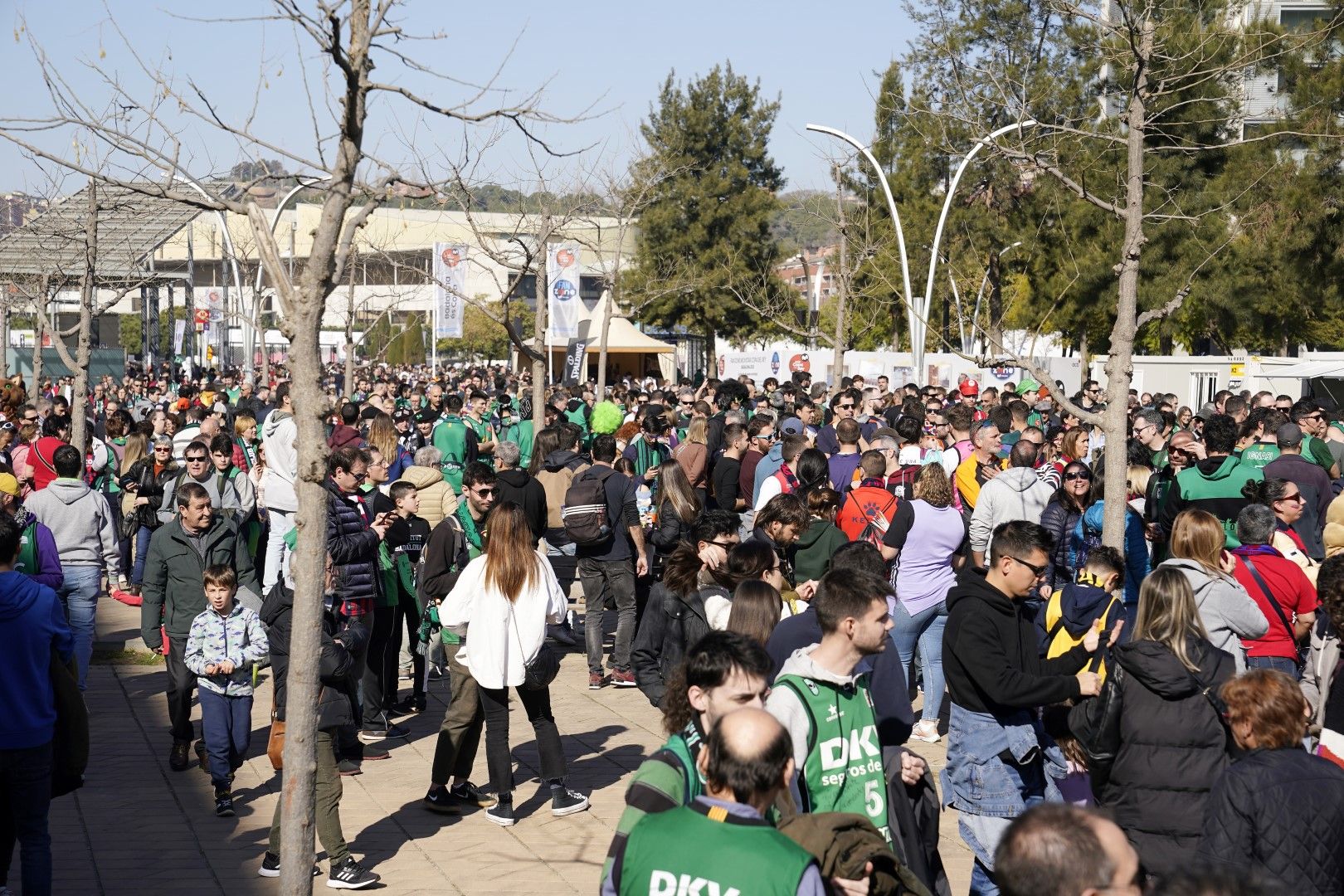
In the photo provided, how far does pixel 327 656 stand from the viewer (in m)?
6.71

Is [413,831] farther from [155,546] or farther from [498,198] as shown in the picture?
[498,198]

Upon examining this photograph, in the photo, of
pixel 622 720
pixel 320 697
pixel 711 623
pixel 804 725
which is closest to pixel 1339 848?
pixel 804 725

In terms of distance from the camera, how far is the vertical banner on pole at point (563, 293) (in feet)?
82.6

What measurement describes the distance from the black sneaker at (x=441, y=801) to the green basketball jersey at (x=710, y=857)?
450 centimetres

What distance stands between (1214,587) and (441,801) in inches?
170

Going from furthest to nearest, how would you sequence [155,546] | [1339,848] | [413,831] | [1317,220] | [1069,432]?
1. [1317,220]
2. [1069,432]
3. [155,546]
4. [413,831]
5. [1339,848]

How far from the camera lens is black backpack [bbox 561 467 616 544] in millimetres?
10266

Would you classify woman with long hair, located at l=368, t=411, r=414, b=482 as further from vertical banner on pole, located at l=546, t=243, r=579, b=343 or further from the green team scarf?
vertical banner on pole, located at l=546, t=243, r=579, b=343

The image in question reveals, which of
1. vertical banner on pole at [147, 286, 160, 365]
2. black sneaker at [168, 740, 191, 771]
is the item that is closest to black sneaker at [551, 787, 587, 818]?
black sneaker at [168, 740, 191, 771]

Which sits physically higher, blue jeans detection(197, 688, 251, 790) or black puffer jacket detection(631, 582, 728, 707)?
black puffer jacket detection(631, 582, 728, 707)

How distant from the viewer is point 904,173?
4897 centimetres

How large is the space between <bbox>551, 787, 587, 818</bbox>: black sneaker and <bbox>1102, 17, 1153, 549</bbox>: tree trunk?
3539 millimetres

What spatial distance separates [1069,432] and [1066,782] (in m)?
6.06

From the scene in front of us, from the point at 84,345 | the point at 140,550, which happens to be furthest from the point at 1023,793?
→ the point at 84,345
